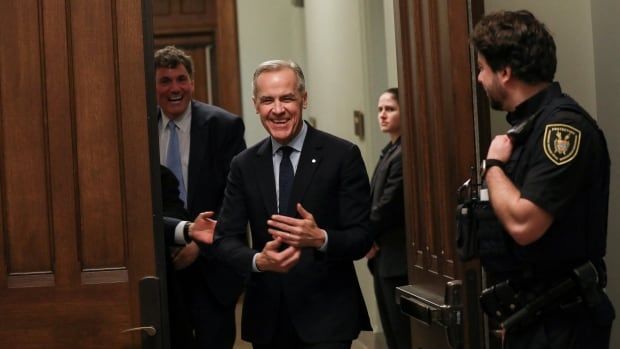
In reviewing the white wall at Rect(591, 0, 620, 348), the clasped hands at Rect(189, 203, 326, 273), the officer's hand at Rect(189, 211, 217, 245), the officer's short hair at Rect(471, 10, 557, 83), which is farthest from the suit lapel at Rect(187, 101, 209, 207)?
the officer's short hair at Rect(471, 10, 557, 83)

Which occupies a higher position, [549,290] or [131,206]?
[131,206]

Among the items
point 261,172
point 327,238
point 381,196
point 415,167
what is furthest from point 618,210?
point 381,196

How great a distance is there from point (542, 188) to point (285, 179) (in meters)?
1.15

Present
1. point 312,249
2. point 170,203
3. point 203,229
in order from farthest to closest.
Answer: point 170,203 < point 203,229 < point 312,249

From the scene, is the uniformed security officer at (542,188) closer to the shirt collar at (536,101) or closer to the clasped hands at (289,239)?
the shirt collar at (536,101)

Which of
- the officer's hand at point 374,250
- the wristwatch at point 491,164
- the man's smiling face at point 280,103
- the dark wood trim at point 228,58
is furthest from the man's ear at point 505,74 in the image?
the dark wood trim at point 228,58

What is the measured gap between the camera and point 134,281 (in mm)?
2996

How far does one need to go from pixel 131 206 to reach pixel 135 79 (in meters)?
0.36

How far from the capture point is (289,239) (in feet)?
10.6

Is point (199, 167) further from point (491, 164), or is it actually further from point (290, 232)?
point (491, 164)

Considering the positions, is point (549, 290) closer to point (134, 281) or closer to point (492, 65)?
point (492, 65)

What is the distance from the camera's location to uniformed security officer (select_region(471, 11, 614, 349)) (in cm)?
254

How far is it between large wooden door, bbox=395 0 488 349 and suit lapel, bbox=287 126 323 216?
1.00 ft

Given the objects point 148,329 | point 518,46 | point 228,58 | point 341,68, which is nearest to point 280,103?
point 148,329
